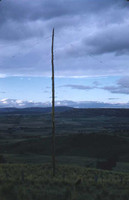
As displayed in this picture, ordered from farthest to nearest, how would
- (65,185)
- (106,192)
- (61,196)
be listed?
1. (65,185)
2. (106,192)
3. (61,196)

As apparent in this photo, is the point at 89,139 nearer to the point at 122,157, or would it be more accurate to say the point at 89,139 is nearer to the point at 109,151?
the point at 109,151

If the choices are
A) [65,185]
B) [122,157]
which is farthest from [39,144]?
[65,185]

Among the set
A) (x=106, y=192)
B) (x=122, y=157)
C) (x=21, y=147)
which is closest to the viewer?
(x=106, y=192)

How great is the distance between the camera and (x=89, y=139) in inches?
3964

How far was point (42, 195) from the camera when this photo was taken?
15.4 metres

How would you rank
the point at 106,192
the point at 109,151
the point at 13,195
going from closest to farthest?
1. the point at 13,195
2. the point at 106,192
3. the point at 109,151

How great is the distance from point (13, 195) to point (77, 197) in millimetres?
3763

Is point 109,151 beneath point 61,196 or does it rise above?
beneath

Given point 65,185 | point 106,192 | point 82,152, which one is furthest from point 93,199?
point 82,152

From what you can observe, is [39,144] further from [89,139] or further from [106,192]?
[106,192]

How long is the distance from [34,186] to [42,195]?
3033mm

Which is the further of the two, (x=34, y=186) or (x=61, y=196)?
(x=34, y=186)

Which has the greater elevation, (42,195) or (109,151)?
(42,195)

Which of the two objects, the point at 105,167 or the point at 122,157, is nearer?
the point at 105,167
